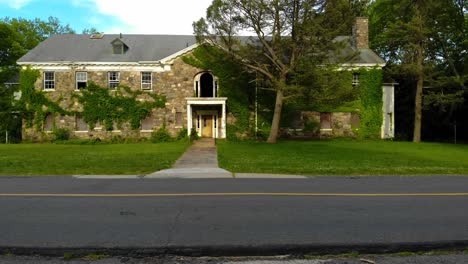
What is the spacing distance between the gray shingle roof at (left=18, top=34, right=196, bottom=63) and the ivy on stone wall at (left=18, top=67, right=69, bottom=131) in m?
2.23

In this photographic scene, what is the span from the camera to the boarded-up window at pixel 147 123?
34.7 metres

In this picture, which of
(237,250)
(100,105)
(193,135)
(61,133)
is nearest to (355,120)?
(193,135)

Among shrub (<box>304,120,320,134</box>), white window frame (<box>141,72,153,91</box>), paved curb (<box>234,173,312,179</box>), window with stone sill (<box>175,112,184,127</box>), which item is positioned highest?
white window frame (<box>141,72,153,91</box>)

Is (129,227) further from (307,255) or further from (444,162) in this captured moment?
(444,162)

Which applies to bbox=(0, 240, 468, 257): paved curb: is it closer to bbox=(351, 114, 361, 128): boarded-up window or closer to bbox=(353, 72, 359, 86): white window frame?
bbox=(351, 114, 361, 128): boarded-up window

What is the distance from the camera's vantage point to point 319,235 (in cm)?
557

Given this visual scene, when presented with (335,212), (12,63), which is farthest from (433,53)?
(12,63)

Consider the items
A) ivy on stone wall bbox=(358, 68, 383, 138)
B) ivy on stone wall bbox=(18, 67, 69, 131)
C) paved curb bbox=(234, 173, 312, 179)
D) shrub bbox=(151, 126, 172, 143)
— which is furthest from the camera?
ivy on stone wall bbox=(358, 68, 383, 138)

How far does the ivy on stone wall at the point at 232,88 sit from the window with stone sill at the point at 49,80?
1110cm

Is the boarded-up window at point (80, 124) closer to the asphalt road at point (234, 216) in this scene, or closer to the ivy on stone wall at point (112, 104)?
the ivy on stone wall at point (112, 104)

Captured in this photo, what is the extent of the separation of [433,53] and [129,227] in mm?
40133

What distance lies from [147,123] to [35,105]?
942 cm

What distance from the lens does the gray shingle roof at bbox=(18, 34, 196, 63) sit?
115ft

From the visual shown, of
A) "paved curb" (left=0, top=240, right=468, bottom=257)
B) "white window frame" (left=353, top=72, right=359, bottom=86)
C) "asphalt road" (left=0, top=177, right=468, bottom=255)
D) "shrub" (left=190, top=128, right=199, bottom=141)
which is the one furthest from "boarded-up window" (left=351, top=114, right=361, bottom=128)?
"paved curb" (left=0, top=240, right=468, bottom=257)
